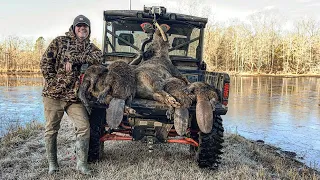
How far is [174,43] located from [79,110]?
3.09 metres

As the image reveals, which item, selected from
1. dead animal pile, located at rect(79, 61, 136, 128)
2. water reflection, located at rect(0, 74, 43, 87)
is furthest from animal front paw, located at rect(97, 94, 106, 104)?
water reflection, located at rect(0, 74, 43, 87)

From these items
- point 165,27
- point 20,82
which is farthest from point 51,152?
point 20,82

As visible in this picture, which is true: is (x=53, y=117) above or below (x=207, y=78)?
below

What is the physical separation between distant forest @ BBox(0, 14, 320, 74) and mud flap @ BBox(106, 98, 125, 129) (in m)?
49.8

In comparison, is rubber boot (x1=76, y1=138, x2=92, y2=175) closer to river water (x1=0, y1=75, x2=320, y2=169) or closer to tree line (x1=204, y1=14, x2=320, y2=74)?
river water (x1=0, y1=75, x2=320, y2=169)

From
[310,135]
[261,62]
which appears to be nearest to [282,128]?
[310,135]

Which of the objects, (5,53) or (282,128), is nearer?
(282,128)

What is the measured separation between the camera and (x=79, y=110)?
4.48 metres

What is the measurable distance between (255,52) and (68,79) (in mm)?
55147

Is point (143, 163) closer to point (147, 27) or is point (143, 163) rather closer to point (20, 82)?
point (147, 27)

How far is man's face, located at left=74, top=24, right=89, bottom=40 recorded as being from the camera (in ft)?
14.5

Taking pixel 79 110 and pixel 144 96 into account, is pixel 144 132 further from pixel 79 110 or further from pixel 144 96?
pixel 79 110

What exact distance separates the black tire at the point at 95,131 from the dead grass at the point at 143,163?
15 cm

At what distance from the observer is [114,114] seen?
377 centimetres
